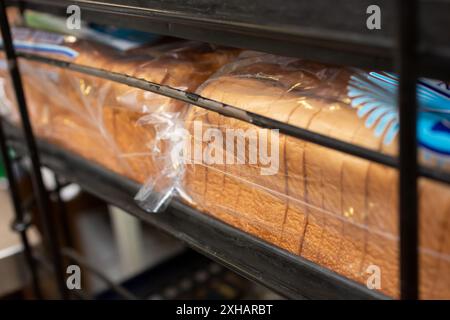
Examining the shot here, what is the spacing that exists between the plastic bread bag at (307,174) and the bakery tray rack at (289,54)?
0.09 feet

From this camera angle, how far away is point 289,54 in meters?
0.56

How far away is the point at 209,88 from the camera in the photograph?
0.73 m

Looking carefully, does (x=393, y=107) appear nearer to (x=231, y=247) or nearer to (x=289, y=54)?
(x=289, y=54)

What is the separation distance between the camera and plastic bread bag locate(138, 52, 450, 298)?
0.54 m

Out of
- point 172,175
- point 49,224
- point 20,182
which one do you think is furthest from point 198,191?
point 20,182

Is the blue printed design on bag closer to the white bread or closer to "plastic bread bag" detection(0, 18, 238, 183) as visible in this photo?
the white bread

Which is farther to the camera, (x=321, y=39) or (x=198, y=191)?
(x=198, y=191)

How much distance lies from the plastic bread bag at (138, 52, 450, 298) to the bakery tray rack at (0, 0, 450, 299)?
0.09ft

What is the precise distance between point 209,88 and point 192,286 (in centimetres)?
81

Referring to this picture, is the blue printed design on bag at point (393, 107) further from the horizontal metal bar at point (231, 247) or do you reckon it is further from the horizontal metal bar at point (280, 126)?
the horizontal metal bar at point (231, 247)

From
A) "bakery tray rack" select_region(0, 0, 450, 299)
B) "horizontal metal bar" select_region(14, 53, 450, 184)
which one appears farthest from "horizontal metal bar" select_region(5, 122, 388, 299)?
"horizontal metal bar" select_region(14, 53, 450, 184)

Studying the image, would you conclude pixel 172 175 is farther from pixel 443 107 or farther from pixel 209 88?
pixel 443 107

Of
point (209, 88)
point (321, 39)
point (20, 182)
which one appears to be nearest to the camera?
→ point (321, 39)

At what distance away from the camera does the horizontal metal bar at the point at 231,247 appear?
0.63 metres
